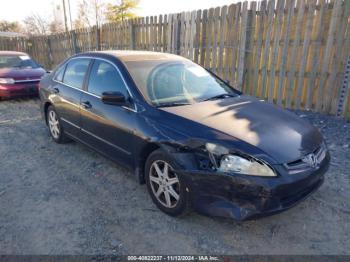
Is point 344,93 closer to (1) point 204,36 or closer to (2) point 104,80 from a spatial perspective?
(1) point 204,36

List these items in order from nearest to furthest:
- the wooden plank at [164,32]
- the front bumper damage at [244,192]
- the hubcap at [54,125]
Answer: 1. the front bumper damage at [244,192]
2. the hubcap at [54,125]
3. the wooden plank at [164,32]

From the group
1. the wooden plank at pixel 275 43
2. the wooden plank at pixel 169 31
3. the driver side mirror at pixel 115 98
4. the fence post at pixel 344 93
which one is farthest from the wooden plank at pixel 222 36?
the driver side mirror at pixel 115 98

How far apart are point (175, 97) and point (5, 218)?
7.46 feet

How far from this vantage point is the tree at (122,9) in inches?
966

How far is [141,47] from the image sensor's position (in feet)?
31.2

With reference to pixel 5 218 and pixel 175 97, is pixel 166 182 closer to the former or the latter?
pixel 175 97

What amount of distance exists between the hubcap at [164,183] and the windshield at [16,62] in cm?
808

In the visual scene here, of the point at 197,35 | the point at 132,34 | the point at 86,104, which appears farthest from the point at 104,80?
the point at 132,34

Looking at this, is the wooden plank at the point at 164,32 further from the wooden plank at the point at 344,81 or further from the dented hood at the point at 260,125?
the dented hood at the point at 260,125

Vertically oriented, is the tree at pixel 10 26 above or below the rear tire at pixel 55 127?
above

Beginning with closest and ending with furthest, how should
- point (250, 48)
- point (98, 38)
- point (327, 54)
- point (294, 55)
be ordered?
point (327, 54) → point (294, 55) → point (250, 48) → point (98, 38)

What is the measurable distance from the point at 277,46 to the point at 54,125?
16.2 ft

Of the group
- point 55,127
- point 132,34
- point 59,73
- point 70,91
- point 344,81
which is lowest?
point 55,127

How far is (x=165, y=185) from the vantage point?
2830 millimetres
